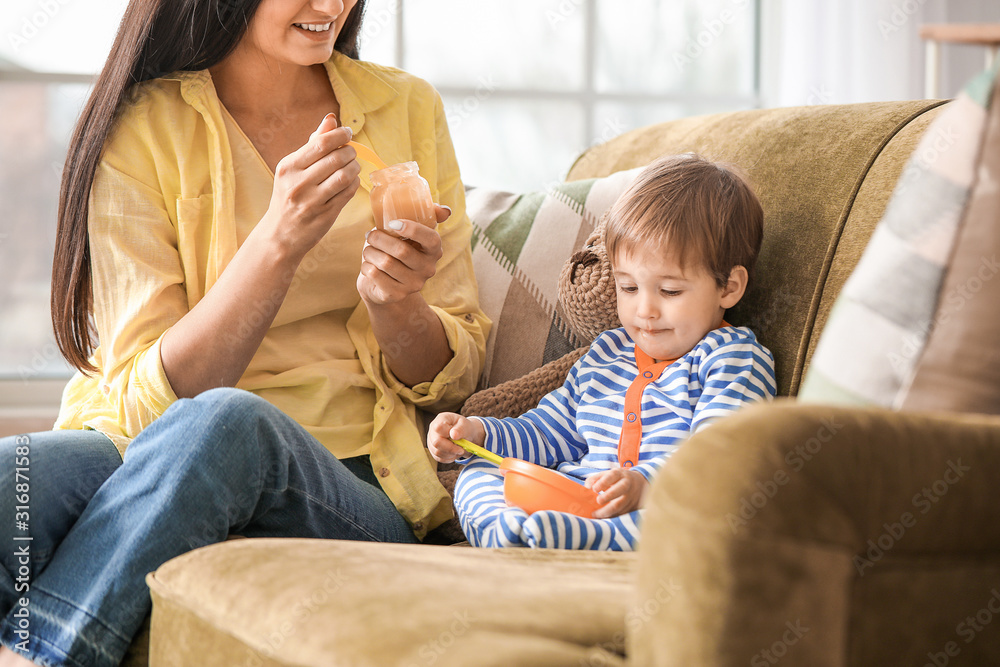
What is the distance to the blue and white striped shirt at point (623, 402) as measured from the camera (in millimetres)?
1075

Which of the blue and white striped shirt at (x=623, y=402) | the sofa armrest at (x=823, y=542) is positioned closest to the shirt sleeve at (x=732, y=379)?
the blue and white striped shirt at (x=623, y=402)

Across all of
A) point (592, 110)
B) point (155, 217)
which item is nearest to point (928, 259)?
point (155, 217)

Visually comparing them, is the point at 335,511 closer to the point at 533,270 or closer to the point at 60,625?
the point at 60,625

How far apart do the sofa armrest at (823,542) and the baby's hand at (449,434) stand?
579 millimetres

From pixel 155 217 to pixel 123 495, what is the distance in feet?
1.50

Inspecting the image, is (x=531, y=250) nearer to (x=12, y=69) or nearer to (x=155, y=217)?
(x=155, y=217)

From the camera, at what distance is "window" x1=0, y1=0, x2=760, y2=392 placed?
244cm

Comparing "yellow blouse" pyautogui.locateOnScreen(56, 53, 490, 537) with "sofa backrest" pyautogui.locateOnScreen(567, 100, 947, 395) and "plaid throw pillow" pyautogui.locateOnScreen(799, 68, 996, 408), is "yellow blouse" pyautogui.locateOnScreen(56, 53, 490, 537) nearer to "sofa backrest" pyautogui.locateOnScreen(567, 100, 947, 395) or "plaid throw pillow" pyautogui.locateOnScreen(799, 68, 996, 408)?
"sofa backrest" pyautogui.locateOnScreen(567, 100, 947, 395)

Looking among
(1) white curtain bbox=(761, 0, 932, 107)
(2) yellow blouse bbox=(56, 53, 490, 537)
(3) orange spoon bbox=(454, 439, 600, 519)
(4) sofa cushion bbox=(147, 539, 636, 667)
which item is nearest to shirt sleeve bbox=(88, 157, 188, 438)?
(2) yellow blouse bbox=(56, 53, 490, 537)

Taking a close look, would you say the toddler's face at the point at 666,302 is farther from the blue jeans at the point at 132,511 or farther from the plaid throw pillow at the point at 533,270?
the blue jeans at the point at 132,511

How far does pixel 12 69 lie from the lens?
241 centimetres

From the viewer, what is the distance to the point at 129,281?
119cm

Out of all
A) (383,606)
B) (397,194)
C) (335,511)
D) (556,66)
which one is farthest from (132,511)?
(556,66)

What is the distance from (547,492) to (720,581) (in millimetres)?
479
